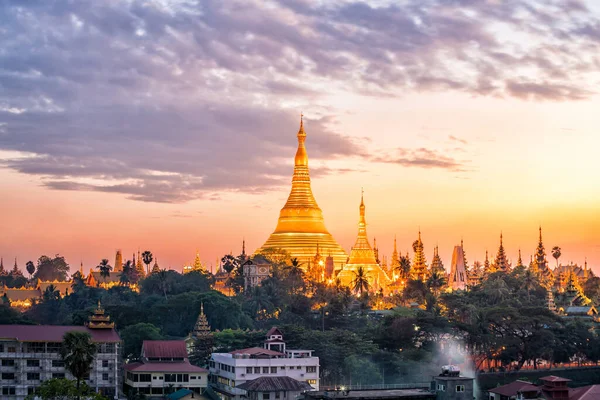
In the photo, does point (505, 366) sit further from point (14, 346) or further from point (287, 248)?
point (287, 248)

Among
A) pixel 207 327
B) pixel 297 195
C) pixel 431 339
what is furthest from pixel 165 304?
pixel 297 195

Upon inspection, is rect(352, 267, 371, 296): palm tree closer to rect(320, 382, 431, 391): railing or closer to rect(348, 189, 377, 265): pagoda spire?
rect(348, 189, 377, 265): pagoda spire

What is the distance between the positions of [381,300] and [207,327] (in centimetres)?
4026

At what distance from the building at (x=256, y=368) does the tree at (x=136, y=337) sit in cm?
990

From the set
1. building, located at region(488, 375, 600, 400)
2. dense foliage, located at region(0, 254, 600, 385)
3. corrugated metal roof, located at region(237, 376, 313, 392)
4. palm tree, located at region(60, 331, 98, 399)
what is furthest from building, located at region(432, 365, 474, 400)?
palm tree, located at region(60, 331, 98, 399)

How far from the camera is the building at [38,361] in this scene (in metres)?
89.9

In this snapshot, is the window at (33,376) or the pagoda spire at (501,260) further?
the pagoda spire at (501,260)

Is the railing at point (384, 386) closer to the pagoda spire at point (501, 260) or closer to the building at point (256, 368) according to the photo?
the building at point (256, 368)

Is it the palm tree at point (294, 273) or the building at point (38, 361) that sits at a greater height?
the palm tree at point (294, 273)

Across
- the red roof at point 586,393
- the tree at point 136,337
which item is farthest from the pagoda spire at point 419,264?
the red roof at point 586,393

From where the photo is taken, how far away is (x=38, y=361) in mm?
90375

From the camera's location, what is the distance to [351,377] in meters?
103

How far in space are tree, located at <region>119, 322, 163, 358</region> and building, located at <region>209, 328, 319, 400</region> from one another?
9.90 m

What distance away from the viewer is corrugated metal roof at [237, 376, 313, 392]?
294ft
